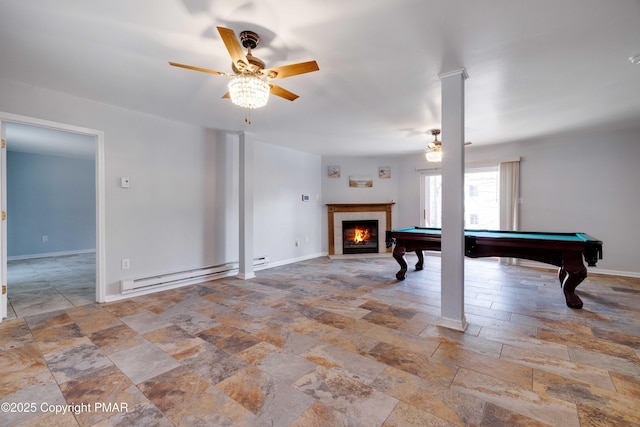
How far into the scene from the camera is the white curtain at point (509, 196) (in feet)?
17.1

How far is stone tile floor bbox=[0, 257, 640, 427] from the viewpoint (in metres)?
1.52

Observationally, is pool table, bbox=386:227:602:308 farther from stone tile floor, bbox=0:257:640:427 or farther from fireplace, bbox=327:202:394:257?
fireplace, bbox=327:202:394:257

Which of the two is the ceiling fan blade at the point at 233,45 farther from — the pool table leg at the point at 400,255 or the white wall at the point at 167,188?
the pool table leg at the point at 400,255

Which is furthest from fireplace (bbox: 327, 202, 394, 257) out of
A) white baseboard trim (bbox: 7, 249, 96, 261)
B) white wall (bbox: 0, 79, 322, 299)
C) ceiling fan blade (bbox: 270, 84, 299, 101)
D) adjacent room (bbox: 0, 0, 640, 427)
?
white baseboard trim (bbox: 7, 249, 96, 261)

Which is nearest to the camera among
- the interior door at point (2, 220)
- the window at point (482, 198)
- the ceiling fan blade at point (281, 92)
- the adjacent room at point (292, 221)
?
the adjacent room at point (292, 221)

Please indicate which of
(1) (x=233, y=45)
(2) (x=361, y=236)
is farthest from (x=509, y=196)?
(1) (x=233, y=45)

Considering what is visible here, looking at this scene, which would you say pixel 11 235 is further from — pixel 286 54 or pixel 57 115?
pixel 286 54

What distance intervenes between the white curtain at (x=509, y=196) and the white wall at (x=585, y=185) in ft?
0.37

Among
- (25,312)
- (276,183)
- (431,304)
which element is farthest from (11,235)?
(431,304)

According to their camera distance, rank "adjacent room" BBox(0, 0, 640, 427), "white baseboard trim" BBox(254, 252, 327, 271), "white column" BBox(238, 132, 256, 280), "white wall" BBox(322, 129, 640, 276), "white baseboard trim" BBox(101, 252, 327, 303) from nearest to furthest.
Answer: "adjacent room" BBox(0, 0, 640, 427), "white baseboard trim" BBox(101, 252, 327, 303), "white wall" BBox(322, 129, 640, 276), "white column" BBox(238, 132, 256, 280), "white baseboard trim" BBox(254, 252, 327, 271)

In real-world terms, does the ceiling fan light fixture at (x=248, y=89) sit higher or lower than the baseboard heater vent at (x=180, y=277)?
higher

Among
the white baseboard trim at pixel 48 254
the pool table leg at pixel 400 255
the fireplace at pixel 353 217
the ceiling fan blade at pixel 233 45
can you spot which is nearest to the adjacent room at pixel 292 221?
the ceiling fan blade at pixel 233 45

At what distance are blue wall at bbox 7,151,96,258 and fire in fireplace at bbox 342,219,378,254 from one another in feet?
21.5

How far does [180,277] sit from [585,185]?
6695 mm
